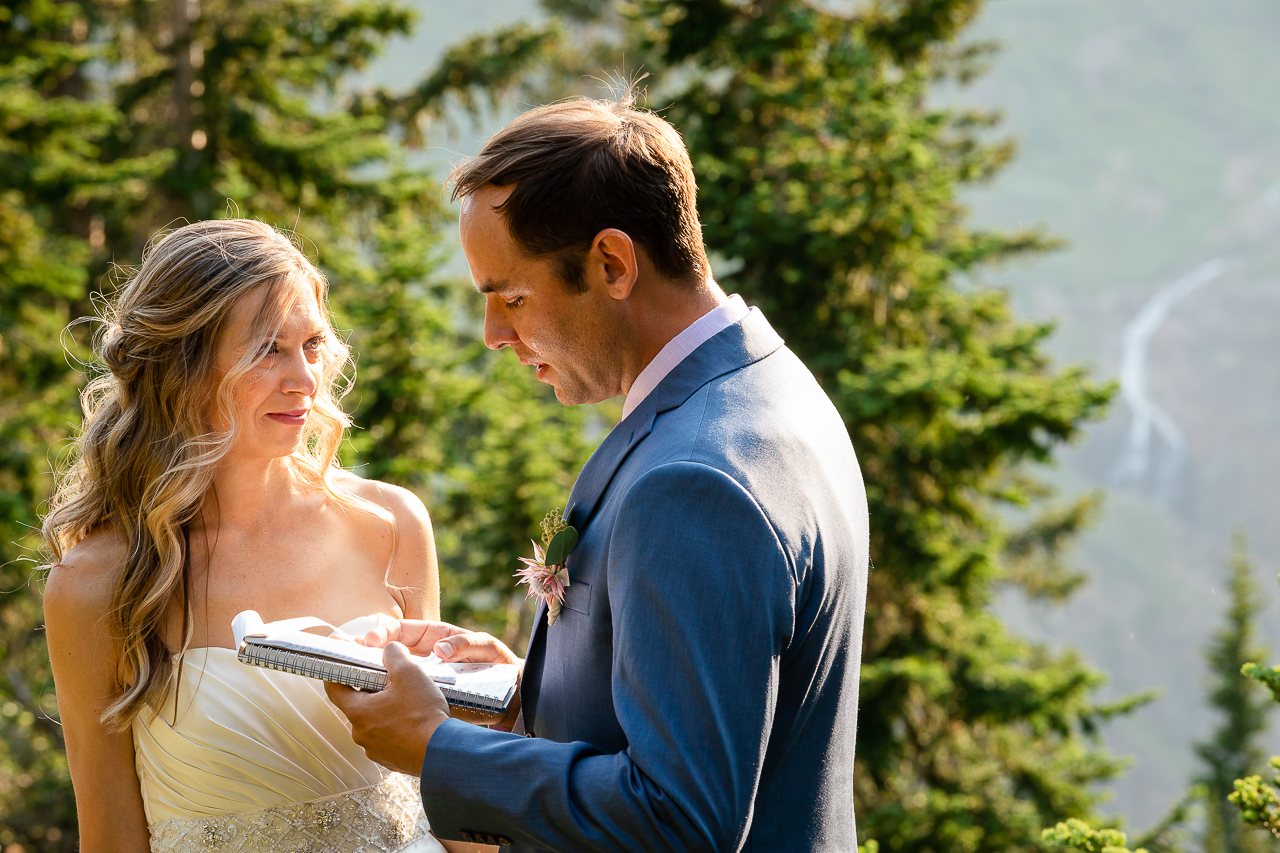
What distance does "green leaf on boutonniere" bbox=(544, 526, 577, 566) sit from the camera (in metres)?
1.94

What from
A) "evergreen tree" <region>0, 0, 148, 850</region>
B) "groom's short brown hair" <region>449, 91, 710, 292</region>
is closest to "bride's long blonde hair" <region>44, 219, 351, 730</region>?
"groom's short brown hair" <region>449, 91, 710, 292</region>

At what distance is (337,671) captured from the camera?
2.00 m

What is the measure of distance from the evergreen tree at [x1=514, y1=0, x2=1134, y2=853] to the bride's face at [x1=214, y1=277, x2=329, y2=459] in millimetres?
6208

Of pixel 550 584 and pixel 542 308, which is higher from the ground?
pixel 542 308

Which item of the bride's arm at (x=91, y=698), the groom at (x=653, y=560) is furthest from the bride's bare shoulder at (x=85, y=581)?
the groom at (x=653, y=560)

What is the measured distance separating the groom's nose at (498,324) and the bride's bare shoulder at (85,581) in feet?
4.58

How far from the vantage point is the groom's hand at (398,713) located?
73.3 inches

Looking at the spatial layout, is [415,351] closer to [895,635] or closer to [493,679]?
[895,635]

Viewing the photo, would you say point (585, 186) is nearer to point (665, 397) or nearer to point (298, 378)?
point (665, 397)

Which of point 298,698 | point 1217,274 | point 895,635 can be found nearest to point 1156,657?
point 1217,274

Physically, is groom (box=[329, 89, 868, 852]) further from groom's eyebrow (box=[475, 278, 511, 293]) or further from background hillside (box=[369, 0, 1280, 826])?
background hillside (box=[369, 0, 1280, 826])

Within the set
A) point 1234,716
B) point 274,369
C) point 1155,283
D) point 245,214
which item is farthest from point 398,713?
point 1155,283

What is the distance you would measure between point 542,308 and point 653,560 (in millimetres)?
677

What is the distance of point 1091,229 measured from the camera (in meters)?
120
